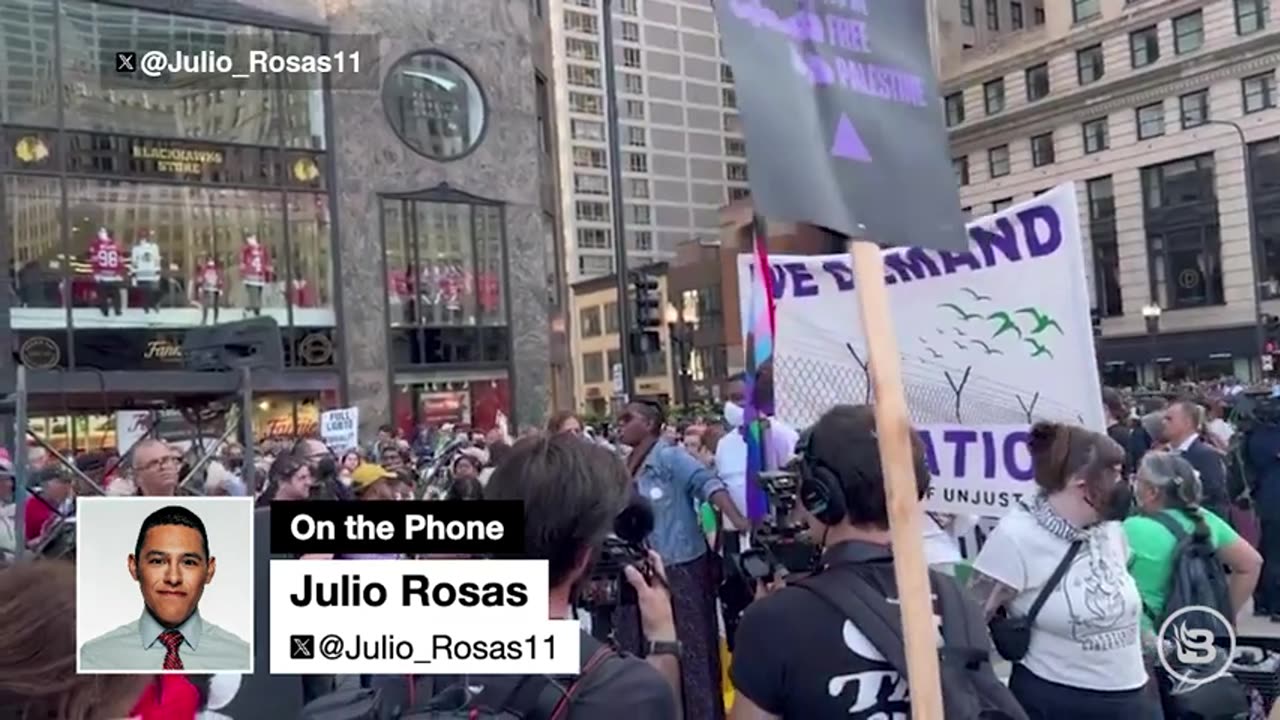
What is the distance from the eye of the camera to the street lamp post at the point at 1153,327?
4369 cm

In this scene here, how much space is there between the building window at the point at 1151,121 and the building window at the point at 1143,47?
1672mm

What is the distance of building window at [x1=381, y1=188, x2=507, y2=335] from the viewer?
2788 cm

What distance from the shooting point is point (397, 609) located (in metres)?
1.79

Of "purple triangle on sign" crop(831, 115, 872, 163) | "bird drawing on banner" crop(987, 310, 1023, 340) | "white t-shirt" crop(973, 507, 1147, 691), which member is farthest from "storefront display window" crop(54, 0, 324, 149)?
"purple triangle on sign" crop(831, 115, 872, 163)

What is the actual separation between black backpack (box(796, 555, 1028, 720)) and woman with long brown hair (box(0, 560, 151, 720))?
1.32 meters

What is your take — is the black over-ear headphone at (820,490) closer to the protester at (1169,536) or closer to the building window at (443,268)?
the protester at (1169,536)

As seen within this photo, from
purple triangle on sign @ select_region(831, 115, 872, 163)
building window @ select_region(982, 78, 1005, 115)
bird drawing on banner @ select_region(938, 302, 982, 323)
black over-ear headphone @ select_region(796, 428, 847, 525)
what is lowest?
black over-ear headphone @ select_region(796, 428, 847, 525)

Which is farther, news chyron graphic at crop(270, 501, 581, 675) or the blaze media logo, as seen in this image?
the blaze media logo

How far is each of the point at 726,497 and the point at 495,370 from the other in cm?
2359

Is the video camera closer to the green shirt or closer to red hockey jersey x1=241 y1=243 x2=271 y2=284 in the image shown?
the green shirt

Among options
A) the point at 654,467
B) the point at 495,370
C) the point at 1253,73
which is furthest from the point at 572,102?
the point at 654,467

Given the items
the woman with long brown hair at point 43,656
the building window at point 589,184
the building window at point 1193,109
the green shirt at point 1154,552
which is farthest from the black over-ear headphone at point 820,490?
the building window at point 589,184

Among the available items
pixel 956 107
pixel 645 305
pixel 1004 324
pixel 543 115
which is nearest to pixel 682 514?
pixel 1004 324

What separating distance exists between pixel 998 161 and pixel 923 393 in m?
49.9
